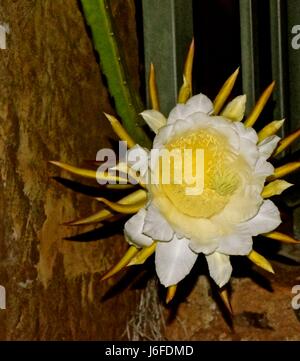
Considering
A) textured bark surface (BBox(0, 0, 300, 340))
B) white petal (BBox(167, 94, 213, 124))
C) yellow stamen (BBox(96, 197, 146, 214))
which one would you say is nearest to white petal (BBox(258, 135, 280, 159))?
white petal (BBox(167, 94, 213, 124))

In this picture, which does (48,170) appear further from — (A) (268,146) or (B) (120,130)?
(A) (268,146)

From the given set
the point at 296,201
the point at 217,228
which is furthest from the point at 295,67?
the point at 217,228

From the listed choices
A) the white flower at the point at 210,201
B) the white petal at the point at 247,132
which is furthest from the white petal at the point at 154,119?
the white petal at the point at 247,132

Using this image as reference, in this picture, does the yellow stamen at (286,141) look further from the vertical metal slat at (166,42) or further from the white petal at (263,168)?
the vertical metal slat at (166,42)

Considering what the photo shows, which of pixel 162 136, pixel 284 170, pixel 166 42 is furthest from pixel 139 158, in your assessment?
pixel 166 42

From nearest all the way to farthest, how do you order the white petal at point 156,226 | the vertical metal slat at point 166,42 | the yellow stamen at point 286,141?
the white petal at point 156,226, the yellow stamen at point 286,141, the vertical metal slat at point 166,42
